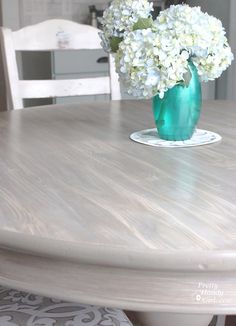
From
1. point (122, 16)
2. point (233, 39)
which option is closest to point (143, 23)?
point (122, 16)

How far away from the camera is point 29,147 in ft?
4.25

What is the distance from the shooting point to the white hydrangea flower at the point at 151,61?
114 centimetres

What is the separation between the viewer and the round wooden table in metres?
0.71

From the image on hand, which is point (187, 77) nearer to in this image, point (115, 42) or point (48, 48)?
point (115, 42)

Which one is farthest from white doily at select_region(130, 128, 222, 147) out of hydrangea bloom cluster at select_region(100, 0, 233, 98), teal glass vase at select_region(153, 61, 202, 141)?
hydrangea bloom cluster at select_region(100, 0, 233, 98)

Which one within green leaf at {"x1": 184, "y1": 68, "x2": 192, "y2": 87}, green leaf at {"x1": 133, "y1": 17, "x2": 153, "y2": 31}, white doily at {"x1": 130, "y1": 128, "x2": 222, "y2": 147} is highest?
green leaf at {"x1": 133, "y1": 17, "x2": 153, "y2": 31}

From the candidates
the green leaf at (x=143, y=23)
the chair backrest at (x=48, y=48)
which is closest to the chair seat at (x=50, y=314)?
the green leaf at (x=143, y=23)

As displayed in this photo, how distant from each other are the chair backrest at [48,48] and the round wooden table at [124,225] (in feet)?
2.28

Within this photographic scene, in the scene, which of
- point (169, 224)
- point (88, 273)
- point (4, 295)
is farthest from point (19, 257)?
point (4, 295)

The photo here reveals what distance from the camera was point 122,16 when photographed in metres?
1.31

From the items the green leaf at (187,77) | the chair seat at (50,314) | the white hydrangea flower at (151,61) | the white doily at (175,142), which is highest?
the white hydrangea flower at (151,61)

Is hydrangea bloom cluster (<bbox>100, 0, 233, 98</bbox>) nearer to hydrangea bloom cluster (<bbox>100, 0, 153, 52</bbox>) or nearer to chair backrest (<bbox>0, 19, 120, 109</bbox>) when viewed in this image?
hydrangea bloom cluster (<bbox>100, 0, 153, 52</bbox>)

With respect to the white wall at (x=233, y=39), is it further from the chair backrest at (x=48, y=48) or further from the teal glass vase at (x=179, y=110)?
the teal glass vase at (x=179, y=110)

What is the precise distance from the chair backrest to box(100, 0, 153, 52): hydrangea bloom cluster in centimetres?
66
